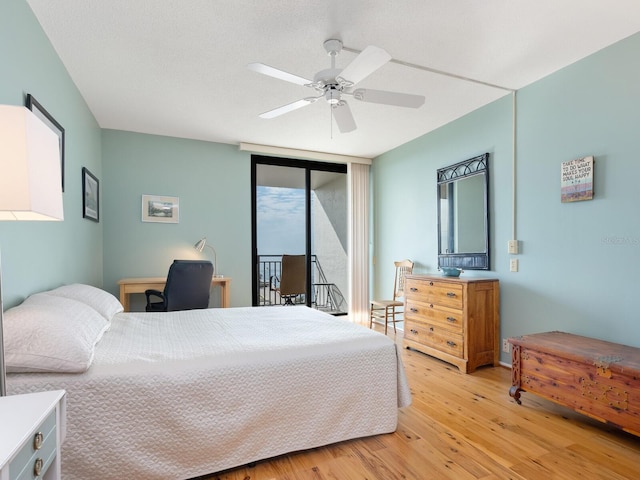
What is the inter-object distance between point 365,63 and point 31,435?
6.79 ft

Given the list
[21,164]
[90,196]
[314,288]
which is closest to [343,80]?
[21,164]

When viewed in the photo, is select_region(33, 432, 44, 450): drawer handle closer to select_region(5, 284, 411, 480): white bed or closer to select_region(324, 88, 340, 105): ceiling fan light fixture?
select_region(5, 284, 411, 480): white bed

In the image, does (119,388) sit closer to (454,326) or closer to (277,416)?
(277,416)

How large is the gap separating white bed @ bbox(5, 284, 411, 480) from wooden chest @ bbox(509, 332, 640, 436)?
99cm

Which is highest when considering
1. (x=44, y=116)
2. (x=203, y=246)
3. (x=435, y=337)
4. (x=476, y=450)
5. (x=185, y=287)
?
(x=44, y=116)

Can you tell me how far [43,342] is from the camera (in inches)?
54.5

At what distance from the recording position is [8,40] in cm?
173

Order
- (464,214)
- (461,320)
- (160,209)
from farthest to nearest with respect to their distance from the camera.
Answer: (160,209) < (464,214) < (461,320)

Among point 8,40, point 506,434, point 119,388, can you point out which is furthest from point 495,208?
point 8,40

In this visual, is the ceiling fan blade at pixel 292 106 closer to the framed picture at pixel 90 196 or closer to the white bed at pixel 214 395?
the white bed at pixel 214 395

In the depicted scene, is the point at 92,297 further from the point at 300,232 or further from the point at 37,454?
the point at 300,232

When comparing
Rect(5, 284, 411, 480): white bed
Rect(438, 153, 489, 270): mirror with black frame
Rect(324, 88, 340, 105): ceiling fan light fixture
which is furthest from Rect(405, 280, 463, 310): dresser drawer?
Rect(324, 88, 340, 105): ceiling fan light fixture

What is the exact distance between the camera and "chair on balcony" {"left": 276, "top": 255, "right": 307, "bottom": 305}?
4.91 meters

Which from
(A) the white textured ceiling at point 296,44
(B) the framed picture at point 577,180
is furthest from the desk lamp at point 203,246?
(B) the framed picture at point 577,180
